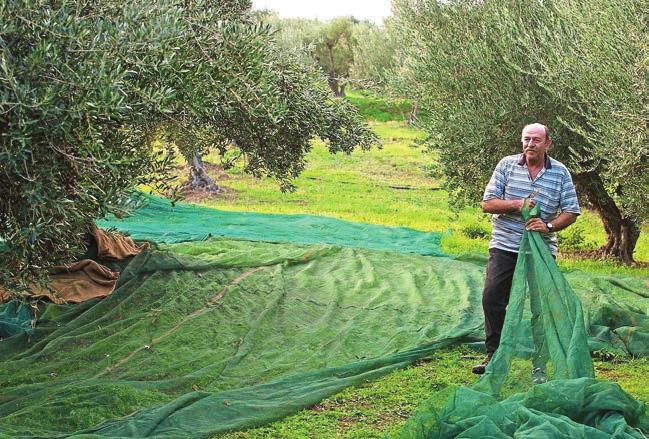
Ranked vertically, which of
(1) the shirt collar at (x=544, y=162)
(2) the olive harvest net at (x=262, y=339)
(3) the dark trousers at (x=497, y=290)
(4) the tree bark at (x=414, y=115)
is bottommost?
(2) the olive harvest net at (x=262, y=339)

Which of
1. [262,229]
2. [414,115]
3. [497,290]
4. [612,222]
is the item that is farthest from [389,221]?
[497,290]

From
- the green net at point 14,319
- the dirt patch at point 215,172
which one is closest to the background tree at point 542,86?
the green net at point 14,319

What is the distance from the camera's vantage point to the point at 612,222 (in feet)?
53.0

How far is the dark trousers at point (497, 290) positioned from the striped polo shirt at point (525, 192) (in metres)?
0.10

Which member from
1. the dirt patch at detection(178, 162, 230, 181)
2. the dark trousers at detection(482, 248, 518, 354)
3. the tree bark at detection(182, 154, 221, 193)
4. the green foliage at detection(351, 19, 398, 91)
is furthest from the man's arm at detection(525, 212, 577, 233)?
the green foliage at detection(351, 19, 398, 91)

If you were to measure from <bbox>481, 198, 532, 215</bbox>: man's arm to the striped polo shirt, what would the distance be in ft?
0.23

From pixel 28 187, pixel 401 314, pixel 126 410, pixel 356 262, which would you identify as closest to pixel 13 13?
pixel 28 187

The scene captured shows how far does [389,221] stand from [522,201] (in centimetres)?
1243

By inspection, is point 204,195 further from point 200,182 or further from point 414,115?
point 414,115

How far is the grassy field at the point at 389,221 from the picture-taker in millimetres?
7363

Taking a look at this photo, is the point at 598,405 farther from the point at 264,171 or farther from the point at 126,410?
the point at 264,171

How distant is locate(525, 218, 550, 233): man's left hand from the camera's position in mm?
7590

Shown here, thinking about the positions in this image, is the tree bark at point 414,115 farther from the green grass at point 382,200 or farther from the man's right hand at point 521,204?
the man's right hand at point 521,204

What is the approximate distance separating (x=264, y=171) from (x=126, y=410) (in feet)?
13.3
